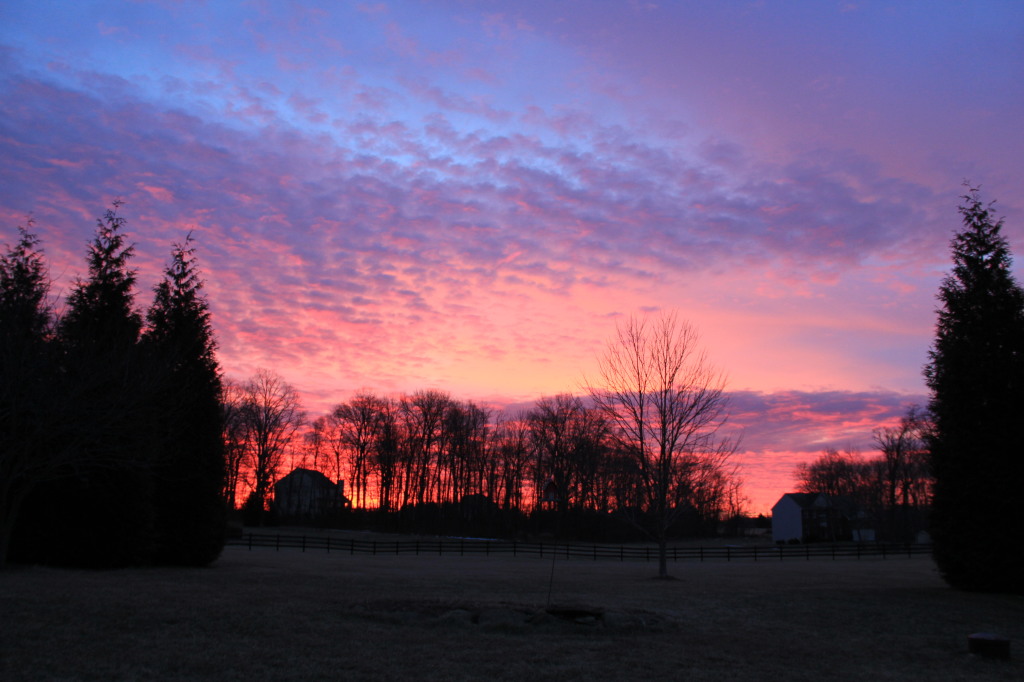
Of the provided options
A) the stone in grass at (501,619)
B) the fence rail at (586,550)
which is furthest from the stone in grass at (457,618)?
the fence rail at (586,550)

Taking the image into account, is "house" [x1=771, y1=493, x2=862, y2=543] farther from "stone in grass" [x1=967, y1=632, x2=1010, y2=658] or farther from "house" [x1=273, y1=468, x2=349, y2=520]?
"stone in grass" [x1=967, y1=632, x2=1010, y2=658]

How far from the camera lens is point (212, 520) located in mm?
25219

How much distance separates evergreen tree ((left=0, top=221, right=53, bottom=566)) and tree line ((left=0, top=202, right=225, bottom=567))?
0.04 m

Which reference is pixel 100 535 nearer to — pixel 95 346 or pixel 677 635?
pixel 95 346

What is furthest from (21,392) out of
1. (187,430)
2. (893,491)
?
(893,491)

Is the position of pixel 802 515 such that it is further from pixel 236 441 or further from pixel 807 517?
pixel 236 441

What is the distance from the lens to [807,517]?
281 feet

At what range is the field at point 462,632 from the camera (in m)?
8.72

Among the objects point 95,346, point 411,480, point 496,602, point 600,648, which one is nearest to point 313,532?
point 411,480

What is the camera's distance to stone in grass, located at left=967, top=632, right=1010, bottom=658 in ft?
36.1

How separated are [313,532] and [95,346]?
53.6 metres

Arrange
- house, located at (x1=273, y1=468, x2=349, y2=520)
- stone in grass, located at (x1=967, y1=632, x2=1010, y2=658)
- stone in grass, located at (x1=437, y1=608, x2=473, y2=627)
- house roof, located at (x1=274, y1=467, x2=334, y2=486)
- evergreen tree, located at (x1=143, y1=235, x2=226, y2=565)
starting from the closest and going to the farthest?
stone in grass, located at (x1=967, y1=632, x2=1010, y2=658)
stone in grass, located at (x1=437, y1=608, x2=473, y2=627)
evergreen tree, located at (x1=143, y1=235, x2=226, y2=565)
house, located at (x1=273, y1=468, x2=349, y2=520)
house roof, located at (x1=274, y1=467, x2=334, y2=486)

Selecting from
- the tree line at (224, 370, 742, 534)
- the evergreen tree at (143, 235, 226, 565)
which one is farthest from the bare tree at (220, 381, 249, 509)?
the evergreen tree at (143, 235, 226, 565)

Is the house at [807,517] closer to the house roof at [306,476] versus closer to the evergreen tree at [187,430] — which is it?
the house roof at [306,476]
